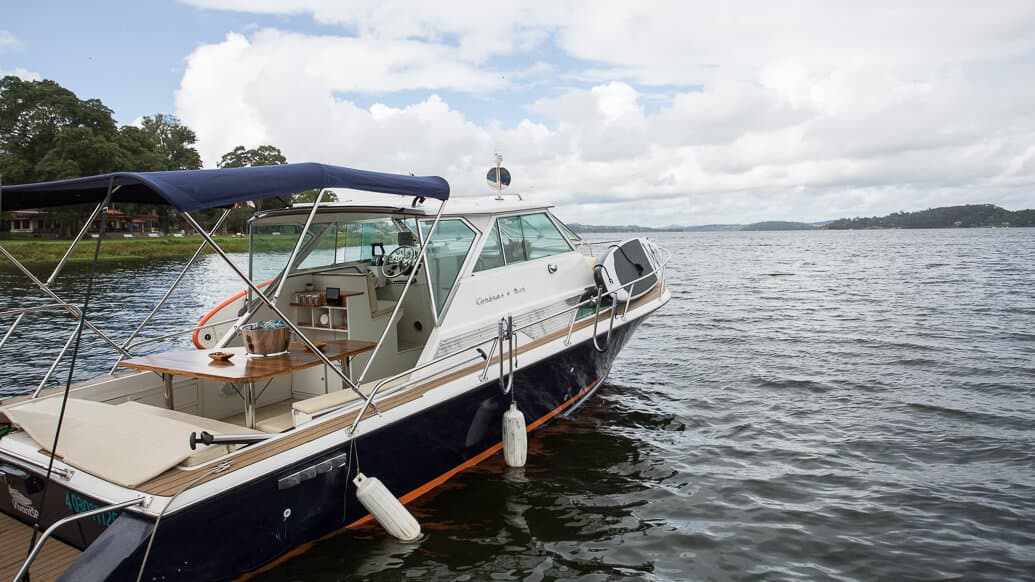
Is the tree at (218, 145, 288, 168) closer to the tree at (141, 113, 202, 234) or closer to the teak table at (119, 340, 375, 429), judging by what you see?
the tree at (141, 113, 202, 234)

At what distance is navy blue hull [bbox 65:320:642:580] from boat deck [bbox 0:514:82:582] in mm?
621

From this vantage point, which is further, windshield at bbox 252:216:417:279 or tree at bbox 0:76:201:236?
tree at bbox 0:76:201:236

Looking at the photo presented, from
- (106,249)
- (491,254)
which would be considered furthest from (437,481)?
(106,249)

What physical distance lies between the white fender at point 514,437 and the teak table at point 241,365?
5.13 feet

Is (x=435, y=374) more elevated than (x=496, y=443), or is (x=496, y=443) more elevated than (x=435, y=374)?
(x=435, y=374)

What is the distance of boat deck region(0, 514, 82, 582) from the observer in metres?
4.00

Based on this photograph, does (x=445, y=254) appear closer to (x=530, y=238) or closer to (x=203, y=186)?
(x=530, y=238)

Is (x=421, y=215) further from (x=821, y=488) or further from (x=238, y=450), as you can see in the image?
(x=821, y=488)

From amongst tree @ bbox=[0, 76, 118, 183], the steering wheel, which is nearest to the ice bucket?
the steering wheel

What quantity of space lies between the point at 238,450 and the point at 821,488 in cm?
576

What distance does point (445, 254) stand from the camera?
6.61 metres

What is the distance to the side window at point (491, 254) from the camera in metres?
7.03

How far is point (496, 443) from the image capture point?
268 inches

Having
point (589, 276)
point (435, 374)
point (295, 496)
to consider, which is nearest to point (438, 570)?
point (295, 496)
